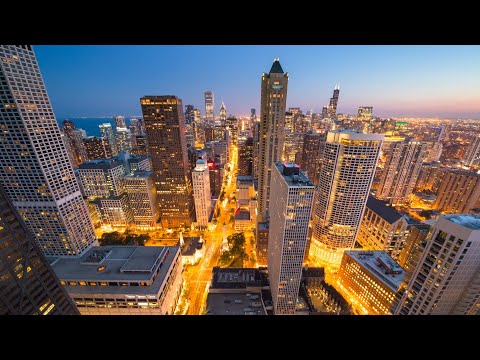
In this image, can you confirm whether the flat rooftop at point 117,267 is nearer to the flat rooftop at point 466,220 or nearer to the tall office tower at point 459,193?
the flat rooftop at point 466,220

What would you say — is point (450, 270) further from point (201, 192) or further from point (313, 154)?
point (313, 154)

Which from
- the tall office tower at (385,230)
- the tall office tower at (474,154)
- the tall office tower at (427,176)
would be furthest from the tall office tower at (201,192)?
the tall office tower at (474,154)

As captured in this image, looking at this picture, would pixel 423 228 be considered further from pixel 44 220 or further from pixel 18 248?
pixel 44 220

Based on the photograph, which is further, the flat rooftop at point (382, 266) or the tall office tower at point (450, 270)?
the flat rooftop at point (382, 266)

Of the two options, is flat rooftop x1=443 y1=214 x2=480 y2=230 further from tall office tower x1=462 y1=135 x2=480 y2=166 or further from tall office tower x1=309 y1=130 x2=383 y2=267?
tall office tower x1=462 y1=135 x2=480 y2=166

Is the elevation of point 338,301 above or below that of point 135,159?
below
